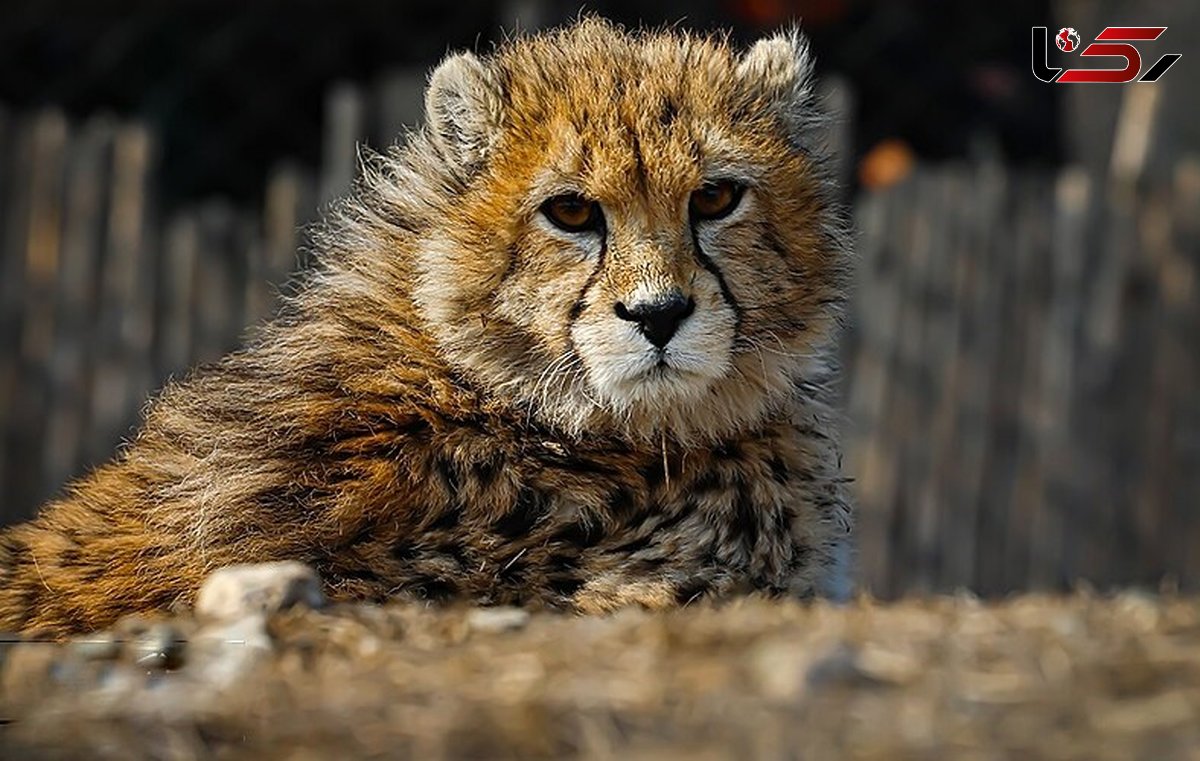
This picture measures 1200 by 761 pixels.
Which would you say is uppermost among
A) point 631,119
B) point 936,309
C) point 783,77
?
point 783,77

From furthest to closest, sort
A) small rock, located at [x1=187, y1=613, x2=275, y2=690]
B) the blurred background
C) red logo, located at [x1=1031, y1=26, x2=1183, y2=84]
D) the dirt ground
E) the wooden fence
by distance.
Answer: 1. red logo, located at [x1=1031, y1=26, x2=1183, y2=84]
2. the wooden fence
3. the blurred background
4. small rock, located at [x1=187, y1=613, x2=275, y2=690]
5. the dirt ground

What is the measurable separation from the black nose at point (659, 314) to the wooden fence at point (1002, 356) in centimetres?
357

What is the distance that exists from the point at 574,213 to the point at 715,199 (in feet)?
1.00

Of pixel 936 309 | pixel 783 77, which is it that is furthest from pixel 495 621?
pixel 936 309

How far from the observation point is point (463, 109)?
4406 mm

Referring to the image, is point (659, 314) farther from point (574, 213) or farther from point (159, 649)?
point (159, 649)

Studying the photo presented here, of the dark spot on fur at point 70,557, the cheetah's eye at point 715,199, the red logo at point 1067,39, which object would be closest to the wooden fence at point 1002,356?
the red logo at point 1067,39

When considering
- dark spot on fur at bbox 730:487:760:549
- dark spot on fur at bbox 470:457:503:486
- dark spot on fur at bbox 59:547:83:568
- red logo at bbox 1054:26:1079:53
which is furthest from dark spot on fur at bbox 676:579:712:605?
red logo at bbox 1054:26:1079:53

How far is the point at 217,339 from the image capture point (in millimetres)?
7363

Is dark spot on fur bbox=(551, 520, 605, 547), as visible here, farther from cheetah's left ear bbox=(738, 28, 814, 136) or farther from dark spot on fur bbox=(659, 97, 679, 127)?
cheetah's left ear bbox=(738, 28, 814, 136)

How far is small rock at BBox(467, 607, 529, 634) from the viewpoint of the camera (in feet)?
10.4

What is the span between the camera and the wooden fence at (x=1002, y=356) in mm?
7527

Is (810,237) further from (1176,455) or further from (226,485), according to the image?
(1176,455)

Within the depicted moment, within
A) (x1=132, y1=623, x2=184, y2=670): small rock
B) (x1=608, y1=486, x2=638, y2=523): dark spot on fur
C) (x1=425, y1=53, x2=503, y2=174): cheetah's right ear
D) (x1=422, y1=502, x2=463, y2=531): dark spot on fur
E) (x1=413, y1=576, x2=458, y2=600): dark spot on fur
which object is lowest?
(x1=413, y1=576, x2=458, y2=600): dark spot on fur
